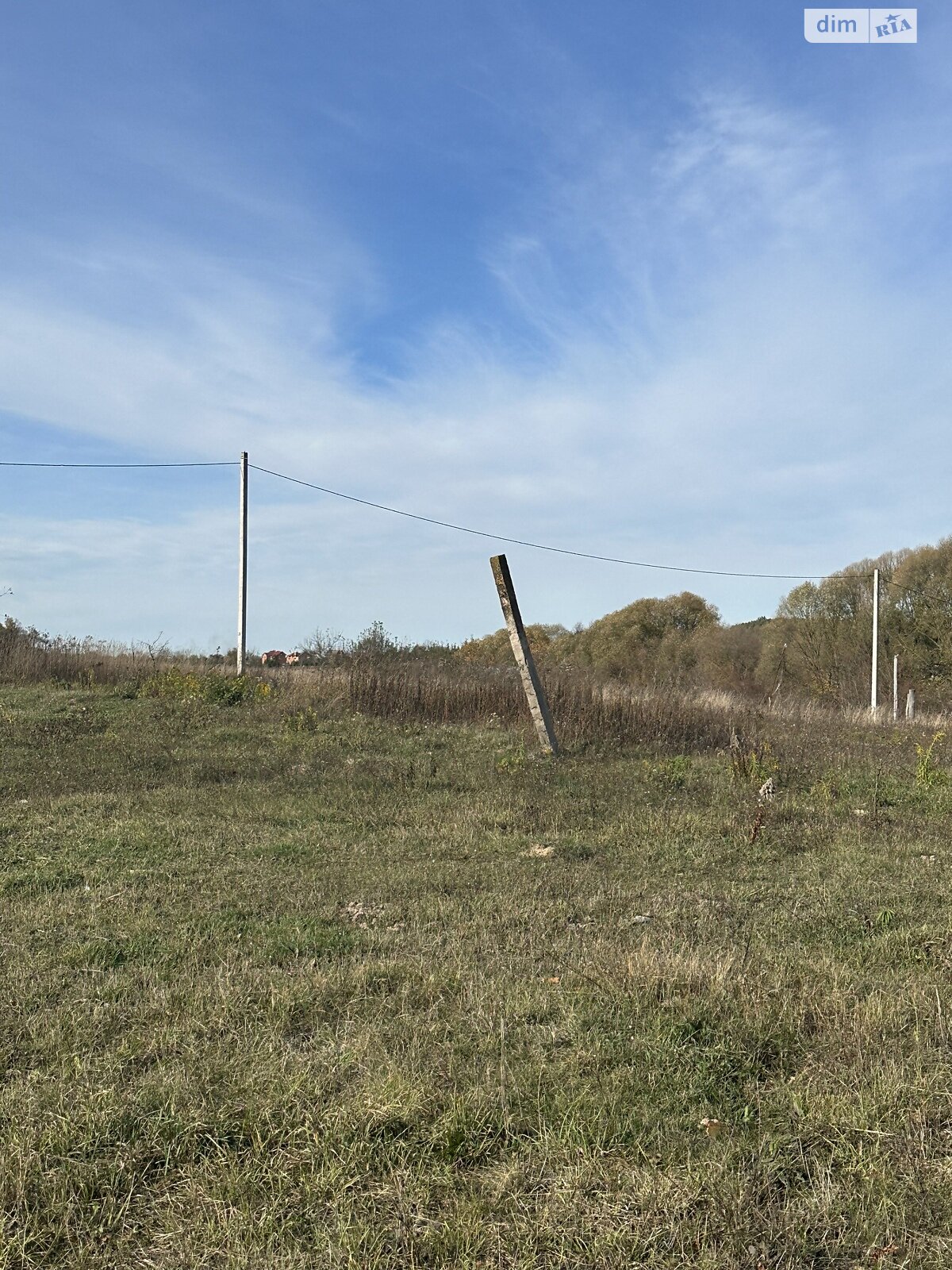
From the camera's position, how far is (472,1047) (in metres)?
3.68

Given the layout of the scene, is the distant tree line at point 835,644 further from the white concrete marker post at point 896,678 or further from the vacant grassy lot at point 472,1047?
the vacant grassy lot at point 472,1047

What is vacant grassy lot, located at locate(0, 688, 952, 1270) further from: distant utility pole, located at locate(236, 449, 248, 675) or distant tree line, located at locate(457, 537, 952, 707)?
distant tree line, located at locate(457, 537, 952, 707)

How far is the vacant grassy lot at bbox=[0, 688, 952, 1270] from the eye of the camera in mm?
2615

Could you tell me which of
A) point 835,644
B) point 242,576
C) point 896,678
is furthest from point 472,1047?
point 835,644

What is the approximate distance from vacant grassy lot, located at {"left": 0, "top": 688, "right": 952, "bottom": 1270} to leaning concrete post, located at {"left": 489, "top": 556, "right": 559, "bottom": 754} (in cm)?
457

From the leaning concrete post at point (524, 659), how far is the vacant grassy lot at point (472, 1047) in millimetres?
4574

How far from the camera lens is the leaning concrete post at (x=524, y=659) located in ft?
42.5

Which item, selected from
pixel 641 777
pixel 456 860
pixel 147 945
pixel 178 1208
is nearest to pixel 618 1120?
pixel 178 1208

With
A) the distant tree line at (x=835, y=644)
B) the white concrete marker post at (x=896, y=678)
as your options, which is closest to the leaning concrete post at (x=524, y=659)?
the distant tree line at (x=835, y=644)

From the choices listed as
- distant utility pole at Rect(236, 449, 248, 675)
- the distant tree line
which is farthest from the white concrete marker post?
distant utility pole at Rect(236, 449, 248, 675)

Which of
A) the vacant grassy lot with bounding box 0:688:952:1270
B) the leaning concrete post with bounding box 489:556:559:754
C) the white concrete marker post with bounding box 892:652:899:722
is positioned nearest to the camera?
the vacant grassy lot with bounding box 0:688:952:1270

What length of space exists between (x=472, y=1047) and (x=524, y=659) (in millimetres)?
9664

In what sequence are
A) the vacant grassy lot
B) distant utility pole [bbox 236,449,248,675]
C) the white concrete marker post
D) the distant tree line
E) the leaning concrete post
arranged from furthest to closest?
the distant tree line, the white concrete marker post, distant utility pole [bbox 236,449,248,675], the leaning concrete post, the vacant grassy lot

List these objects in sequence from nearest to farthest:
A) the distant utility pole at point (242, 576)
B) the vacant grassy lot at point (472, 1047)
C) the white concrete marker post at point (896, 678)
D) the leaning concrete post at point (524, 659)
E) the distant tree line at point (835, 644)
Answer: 1. the vacant grassy lot at point (472, 1047)
2. the leaning concrete post at point (524, 659)
3. the distant utility pole at point (242, 576)
4. the white concrete marker post at point (896, 678)
5. the distant tree line at point (835, 644)
